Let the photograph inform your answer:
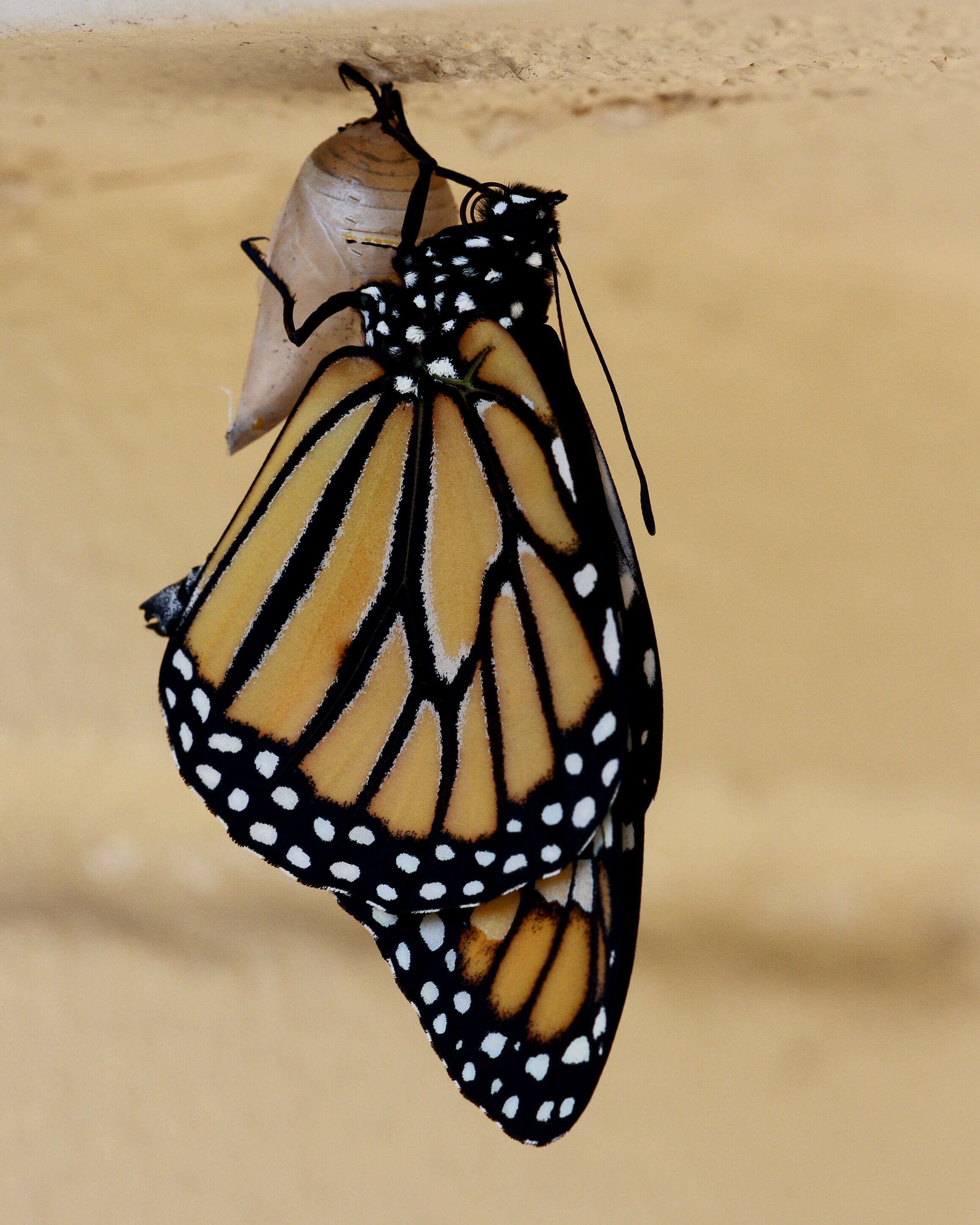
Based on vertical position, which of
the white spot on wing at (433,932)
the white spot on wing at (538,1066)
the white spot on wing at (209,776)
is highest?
the white spot on wing at (209,776)

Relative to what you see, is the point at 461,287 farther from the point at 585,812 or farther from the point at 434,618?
the point at 585,812

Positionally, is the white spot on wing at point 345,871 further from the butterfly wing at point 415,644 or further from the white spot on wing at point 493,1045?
the white spot on wing at point 493,1045

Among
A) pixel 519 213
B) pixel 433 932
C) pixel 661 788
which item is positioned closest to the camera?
pixel 519 213

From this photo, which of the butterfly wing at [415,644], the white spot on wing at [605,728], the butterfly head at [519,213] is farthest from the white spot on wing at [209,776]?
the butterfly head at [519,213]

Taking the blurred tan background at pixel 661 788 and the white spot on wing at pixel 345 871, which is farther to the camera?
the blurred tan background at pixel 661 788

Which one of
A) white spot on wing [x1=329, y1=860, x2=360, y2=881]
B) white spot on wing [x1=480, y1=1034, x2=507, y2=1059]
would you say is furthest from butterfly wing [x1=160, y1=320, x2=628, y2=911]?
white spot on wing [x1=480, y1=1034, x2=507, y2=1059]

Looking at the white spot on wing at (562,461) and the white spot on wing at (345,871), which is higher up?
the white spot on wing at (562,461)

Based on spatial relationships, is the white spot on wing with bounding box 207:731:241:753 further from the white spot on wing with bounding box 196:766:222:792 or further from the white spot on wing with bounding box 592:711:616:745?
the white spot on wing with bounding box 592:711:616:745

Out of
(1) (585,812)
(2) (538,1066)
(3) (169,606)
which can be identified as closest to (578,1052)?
(2) (538,1066)
